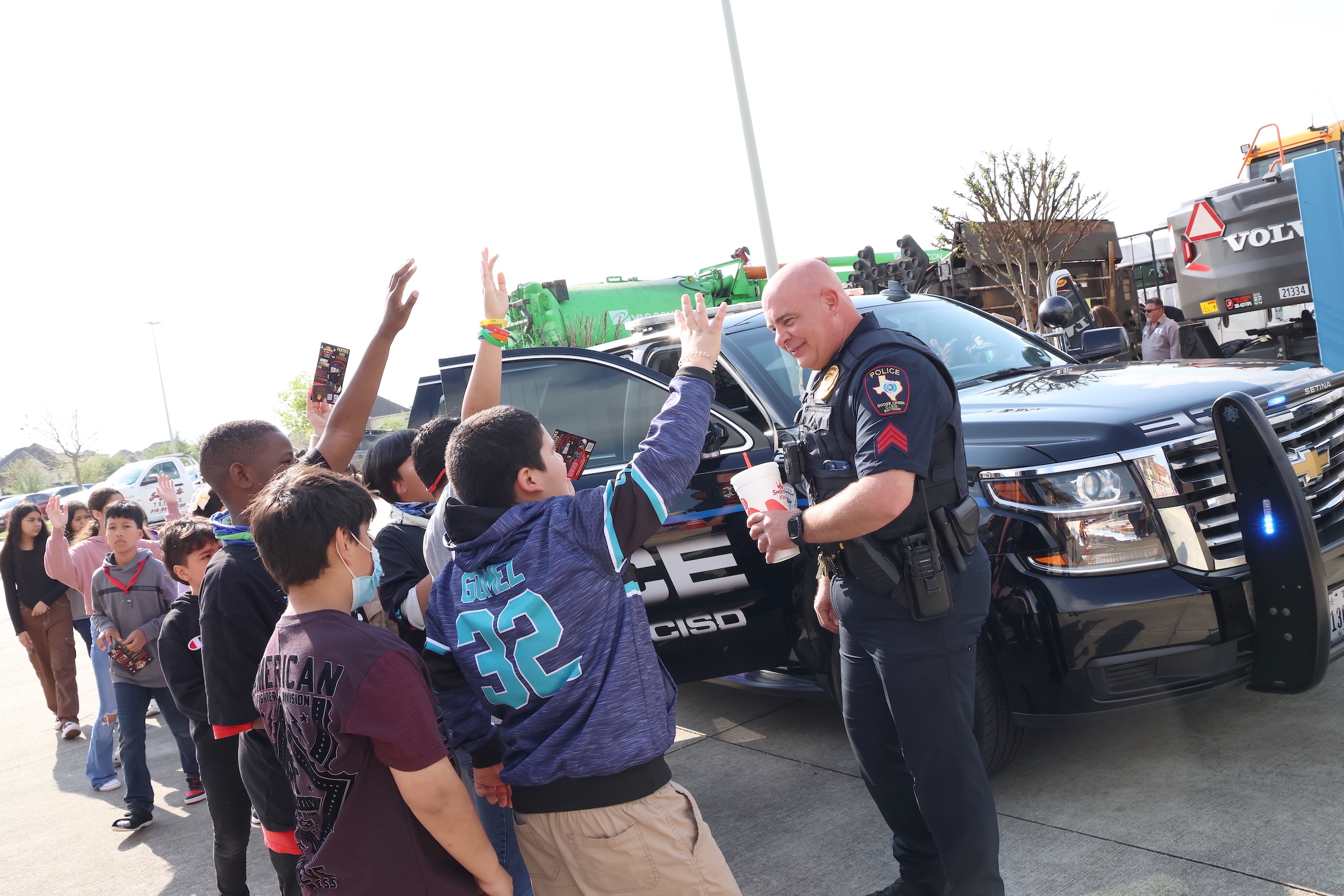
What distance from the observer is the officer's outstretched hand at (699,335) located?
2.28 meters

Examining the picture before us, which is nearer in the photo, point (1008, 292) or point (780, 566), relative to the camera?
point (780, 566)

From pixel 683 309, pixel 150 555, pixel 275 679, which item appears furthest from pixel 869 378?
pixel 150 555

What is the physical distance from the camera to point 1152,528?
3018 millimetres

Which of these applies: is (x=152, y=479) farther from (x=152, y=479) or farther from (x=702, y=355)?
(x=702, y=355)

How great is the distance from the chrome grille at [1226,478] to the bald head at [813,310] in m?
1.19

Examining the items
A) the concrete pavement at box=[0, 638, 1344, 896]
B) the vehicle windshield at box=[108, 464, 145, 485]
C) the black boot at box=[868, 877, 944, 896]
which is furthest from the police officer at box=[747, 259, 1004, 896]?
the vehicle windshield at box=[108, 464, 145, 485]

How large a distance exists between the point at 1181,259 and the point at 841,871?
8866mm

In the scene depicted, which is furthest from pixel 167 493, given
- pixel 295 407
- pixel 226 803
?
pixel 295 407

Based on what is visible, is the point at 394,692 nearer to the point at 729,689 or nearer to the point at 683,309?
the point at 683,309

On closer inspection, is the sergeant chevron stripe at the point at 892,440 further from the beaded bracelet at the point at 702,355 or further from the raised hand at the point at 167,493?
the raised hand at the point at 167,493

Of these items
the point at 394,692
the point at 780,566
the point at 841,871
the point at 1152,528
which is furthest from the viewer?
the point at 780,566

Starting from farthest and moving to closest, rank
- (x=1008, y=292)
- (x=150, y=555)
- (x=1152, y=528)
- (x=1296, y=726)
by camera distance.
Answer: (x=1008, y=292)
(x=150, y=555)
(x=1296, y=726)
(x=1152, y=528)

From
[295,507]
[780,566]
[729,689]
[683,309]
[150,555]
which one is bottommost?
[729,689]

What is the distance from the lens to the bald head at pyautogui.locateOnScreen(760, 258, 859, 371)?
108 inches
